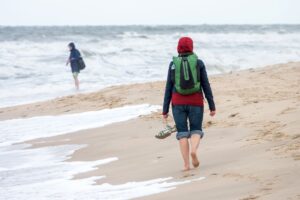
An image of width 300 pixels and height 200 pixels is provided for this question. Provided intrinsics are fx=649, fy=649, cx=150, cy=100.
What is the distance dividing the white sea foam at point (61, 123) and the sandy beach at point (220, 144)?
43cm

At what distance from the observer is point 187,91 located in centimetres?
652

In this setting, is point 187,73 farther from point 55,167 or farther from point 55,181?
point 55,167

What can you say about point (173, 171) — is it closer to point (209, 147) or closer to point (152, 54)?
point (209, 147)

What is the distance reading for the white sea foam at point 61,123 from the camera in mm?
10711

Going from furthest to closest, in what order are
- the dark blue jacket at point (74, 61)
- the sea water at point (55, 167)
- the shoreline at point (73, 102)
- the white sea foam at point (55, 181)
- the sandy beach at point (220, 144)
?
the dark blue jacket at point (74, 61), the shoreline at point (73, 102), the sea water at point (55, 167), the white sea foam at point (55, 181), the sandy beach at point (220, 144)

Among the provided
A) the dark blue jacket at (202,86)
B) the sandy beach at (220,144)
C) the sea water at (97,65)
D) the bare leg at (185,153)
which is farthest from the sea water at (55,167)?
the sea water at (97,65)

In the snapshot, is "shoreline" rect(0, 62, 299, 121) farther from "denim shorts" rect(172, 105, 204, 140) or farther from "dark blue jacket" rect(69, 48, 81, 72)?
"denim shorts" rect(172, 105, 204, 140)

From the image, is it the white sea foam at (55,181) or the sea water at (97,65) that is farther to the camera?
the sea water at (97,65)

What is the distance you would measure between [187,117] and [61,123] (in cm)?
537

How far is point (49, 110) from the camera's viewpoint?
1360cm

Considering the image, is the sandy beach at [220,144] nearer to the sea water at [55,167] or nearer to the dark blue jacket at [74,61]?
the sea water at [55,167]

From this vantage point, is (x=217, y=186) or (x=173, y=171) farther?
(x=173, y=171)

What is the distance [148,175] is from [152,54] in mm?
23738

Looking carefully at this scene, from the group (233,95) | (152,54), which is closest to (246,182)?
(233,95)
